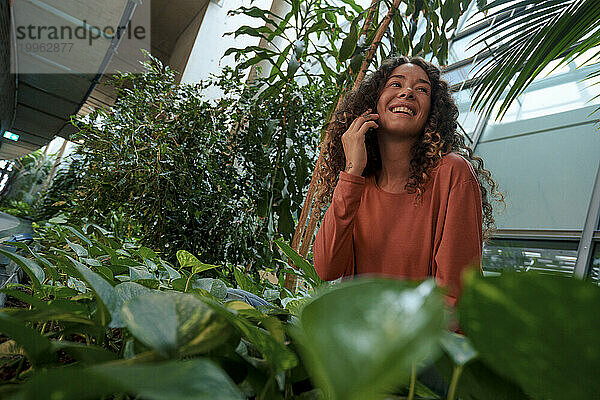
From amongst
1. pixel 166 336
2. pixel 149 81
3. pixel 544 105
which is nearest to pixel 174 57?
pixel 149 81

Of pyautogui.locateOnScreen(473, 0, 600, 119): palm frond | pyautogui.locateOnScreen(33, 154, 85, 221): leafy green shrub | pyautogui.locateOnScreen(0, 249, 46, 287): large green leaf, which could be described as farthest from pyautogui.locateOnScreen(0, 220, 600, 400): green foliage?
pyautogui.locateOnScreen(33, 154, 85, 221): leafy green shrub

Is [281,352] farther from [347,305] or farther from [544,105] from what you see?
[544,105]

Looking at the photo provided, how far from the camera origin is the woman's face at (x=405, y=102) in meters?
1.06

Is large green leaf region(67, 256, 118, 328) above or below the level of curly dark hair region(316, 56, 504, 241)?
below

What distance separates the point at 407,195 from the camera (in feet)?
3.49

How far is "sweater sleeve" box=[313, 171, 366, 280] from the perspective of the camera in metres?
0.98

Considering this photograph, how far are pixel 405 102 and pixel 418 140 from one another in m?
0.13

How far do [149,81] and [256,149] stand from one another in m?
0.80

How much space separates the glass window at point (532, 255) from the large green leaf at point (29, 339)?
3748mm

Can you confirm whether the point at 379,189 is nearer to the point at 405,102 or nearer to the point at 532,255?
the point at 405,102

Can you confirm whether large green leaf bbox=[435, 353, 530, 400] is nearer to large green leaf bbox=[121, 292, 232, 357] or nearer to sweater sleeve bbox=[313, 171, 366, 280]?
large green leaf bbox=[121, 292, 232, 357]

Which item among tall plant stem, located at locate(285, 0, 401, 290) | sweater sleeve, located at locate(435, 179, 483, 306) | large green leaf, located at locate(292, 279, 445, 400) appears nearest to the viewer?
large green leaf, located at locate(292, 279, 445, 400)
